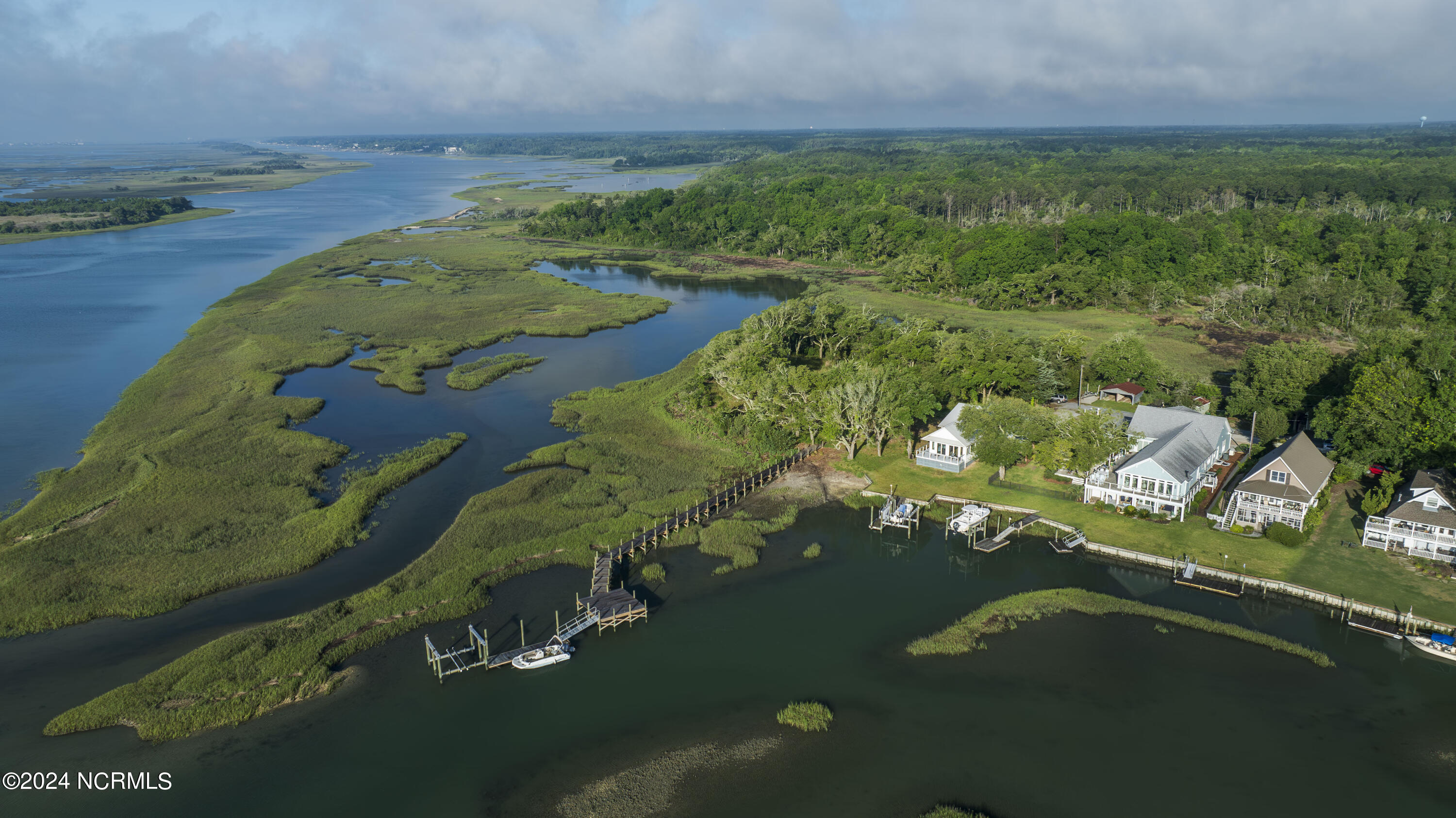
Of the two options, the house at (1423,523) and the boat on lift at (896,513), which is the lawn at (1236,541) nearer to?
the house at (1423,523)

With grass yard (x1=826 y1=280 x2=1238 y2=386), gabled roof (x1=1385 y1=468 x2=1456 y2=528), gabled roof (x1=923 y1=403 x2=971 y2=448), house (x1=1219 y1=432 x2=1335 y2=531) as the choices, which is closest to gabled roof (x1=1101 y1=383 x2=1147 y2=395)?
grass yard (x1=826 y1=280 x2=1238 y2=386)

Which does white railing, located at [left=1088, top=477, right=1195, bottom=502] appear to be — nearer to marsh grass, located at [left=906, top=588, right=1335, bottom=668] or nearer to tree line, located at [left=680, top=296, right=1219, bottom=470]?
tree line, located at [left=680, top=296, right=1219, bottom=470]

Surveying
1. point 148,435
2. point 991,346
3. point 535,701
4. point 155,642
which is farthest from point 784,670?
point 148,435

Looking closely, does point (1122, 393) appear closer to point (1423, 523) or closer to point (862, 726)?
point (1423, 523)

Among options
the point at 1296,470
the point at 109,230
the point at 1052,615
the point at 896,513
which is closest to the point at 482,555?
the point at 896,513

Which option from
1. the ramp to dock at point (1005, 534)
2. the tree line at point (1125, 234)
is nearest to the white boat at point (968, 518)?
the ramp to dock at point (1005, 534)

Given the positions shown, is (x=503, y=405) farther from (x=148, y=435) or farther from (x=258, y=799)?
(x=258, y=799)
